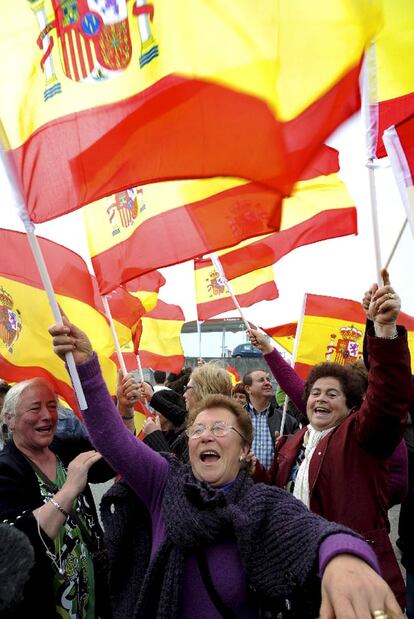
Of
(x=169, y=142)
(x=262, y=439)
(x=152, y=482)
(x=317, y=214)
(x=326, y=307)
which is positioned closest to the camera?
(x=152, y=482)

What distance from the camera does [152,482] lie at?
6.37 ft

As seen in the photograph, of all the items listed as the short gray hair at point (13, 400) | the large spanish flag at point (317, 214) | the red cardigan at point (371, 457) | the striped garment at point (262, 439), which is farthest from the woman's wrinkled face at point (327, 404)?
the striped garment at point (262, 439)

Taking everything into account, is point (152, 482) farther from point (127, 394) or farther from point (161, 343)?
point (161, 343)

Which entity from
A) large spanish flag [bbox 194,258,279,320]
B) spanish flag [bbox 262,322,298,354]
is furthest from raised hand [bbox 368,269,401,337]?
spanish flag [bbox 262,322,298,354]

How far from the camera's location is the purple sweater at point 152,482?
5.47 feet

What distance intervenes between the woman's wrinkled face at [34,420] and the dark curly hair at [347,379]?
134cm

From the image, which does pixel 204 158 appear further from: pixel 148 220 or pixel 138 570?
pixel 138 570

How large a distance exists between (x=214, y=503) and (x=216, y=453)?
27 cm

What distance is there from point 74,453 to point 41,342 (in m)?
0.84

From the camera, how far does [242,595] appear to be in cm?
166

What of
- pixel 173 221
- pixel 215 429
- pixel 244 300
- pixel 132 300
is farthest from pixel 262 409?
pixel 215 429

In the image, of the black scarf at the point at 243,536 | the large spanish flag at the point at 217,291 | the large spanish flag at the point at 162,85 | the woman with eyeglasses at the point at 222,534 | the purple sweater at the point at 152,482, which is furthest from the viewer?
the large spanish flag at the point at 217,291

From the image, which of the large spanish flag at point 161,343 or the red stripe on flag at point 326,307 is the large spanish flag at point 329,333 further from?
the large spanish flag at point 161,343

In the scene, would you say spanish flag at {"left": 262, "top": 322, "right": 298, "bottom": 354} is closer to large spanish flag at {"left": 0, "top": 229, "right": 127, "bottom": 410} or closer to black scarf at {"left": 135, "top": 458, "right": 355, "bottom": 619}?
large spanish flag at {"left": 0, "top": 229, "right": 127, "bottom": 410}
